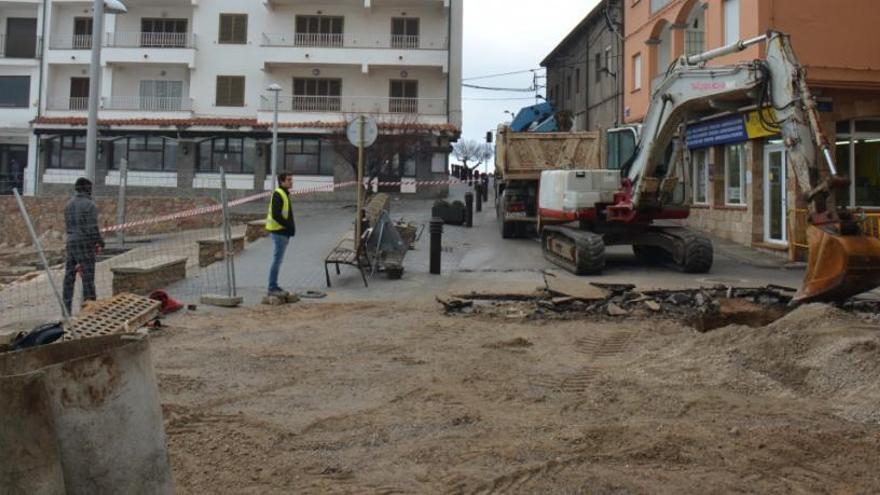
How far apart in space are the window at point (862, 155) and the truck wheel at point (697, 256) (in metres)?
5.39

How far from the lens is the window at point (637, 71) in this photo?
23.8 meters

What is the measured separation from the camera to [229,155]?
3438cm

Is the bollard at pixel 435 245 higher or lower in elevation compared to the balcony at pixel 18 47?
lower

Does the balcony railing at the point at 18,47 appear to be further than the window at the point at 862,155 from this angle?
Yes

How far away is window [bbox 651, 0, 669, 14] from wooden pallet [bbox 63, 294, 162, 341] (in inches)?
738

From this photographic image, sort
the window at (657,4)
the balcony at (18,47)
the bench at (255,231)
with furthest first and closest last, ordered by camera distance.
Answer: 1. the balcony at (18,47)
2. the window at (657,4)
3. the bench at (255,231)

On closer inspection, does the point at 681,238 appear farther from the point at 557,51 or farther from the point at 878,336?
the point at 557,51

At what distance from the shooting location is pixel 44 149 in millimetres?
35000

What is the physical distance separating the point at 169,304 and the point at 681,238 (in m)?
9.04

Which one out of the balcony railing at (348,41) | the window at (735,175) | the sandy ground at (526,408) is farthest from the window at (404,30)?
the sandy ground at (526,408)

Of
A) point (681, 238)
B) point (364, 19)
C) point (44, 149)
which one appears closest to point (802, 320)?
point (681, 238)

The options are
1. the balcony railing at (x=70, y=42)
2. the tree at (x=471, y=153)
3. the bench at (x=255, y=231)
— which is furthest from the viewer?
the tree at (x=471, y=153)

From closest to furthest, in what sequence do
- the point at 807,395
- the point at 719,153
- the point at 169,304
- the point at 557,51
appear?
the point at 807,395
the point at 169,304
the point at 719,153
the point at 557,51

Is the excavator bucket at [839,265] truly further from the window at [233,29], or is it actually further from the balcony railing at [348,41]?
the window at [233,29]
